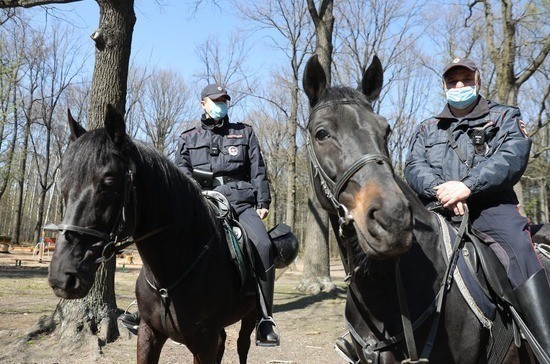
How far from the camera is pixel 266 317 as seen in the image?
440 centimetres

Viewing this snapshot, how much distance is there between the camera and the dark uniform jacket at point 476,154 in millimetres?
2744

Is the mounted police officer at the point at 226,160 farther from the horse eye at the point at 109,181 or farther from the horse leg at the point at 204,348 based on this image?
the horse eye at the point at 109,181

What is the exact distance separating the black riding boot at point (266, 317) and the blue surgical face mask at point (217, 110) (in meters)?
1.78

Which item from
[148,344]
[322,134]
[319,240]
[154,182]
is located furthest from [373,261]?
[319,240]

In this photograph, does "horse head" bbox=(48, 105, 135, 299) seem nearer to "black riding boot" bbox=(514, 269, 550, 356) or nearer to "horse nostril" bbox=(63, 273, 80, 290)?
"horse nostril" bbox=(63, 273, 80, 290)

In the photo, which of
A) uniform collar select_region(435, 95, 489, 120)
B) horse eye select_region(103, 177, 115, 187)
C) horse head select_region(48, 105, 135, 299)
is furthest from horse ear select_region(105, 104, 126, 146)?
uniform collar select_region(435, 95, 489, 120)

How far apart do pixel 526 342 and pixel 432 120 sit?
1.59 metres

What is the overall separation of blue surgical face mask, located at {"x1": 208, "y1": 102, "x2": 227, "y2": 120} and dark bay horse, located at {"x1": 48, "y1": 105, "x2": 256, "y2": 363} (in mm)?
1200

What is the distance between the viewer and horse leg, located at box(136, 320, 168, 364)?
3867mm

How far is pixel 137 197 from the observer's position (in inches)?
138

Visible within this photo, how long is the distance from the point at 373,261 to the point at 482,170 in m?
0.91

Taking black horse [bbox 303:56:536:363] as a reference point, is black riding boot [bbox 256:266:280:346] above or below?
below

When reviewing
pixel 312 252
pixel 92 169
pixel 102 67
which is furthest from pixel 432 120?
pixel 312 252

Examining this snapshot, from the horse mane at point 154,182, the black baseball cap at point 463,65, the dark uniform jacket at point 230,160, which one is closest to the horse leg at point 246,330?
the dark uniform jacket at point 230,160
